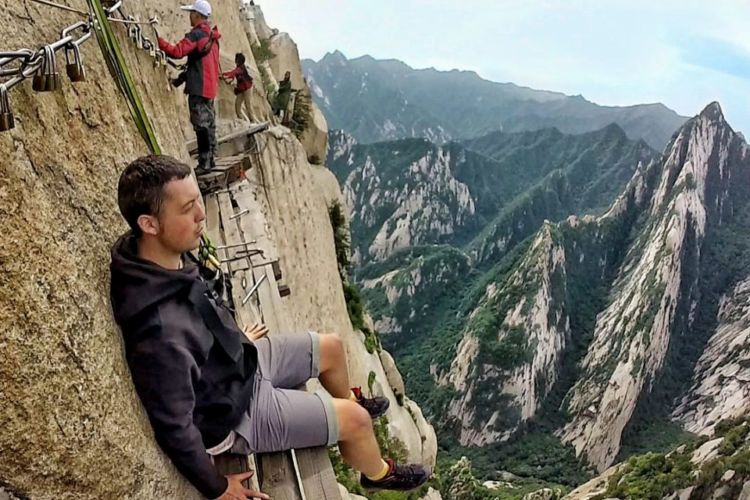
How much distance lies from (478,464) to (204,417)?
3410 inches

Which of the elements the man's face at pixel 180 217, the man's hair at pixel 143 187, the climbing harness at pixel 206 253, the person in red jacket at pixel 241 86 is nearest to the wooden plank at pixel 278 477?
the climbing harness at pixel 206 253

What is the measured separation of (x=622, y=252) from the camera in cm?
11444

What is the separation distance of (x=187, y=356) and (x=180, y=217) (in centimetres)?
82

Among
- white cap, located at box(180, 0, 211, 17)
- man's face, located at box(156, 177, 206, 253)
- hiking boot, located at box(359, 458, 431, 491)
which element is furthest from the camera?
white cap, located at box(180, 0, 211, 17)

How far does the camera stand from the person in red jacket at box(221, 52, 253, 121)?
45.3ft

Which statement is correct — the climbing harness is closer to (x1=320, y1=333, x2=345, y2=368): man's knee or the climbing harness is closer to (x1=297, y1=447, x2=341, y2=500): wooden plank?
(x1=320, y1=333, x2=345, y2=368): man's knee

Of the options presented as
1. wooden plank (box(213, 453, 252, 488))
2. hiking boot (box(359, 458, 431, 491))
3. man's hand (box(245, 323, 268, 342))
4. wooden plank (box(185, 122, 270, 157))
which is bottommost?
hiking boot (box(359, 458, 431, 491))

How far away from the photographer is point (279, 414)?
4445 millimetres

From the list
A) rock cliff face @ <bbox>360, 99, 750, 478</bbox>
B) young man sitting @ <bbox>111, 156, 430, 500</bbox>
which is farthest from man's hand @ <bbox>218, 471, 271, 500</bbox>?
rock cliff face @ <bbox>360, 99, 750, 478</bbox>

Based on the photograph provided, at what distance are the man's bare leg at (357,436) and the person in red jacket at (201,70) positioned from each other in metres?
5.70

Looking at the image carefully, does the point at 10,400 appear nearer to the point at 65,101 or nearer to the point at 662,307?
the point at 65,101

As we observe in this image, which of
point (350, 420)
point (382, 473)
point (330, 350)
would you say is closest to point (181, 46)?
point (330, 350)

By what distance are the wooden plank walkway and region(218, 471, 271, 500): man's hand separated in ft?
0.87

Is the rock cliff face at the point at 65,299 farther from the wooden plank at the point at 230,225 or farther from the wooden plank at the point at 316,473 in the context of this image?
the wooden plank at the point at 230,225
